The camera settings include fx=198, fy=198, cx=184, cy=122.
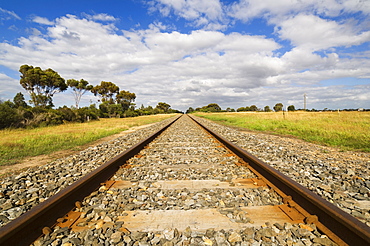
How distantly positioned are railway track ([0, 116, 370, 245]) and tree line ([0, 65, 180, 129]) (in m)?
16.6

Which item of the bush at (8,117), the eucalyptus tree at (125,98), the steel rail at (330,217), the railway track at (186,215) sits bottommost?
the railway track at (186,215)

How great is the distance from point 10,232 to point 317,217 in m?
2.71

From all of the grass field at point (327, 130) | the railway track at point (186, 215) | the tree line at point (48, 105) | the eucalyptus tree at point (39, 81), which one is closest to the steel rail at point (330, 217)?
the railway track at point (186, 215)

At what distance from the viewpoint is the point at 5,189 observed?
3.06m

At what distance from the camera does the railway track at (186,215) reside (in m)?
1.73

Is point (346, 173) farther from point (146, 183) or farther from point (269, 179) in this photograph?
point (146, 183)

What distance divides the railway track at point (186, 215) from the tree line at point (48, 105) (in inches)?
652

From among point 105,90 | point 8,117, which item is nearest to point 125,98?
point 105,90

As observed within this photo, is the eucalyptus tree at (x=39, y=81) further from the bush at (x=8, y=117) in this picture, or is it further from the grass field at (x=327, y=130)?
the grass field at (x=327, y=130)

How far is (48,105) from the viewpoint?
32656mm

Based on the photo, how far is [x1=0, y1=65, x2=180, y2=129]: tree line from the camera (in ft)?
51.6

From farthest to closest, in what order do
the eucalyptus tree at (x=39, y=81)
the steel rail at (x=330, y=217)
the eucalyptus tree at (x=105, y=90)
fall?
1. the eucalyptus tree at (x=105, y=90)
2. the eucalyptus tree at (x=39, y=81)
3. the steel rail at (x=330, y=217)

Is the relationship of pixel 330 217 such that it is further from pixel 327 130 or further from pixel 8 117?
pixel 8 117

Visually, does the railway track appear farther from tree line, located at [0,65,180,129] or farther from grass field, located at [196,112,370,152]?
tree line, located at [0,65,180,129]
